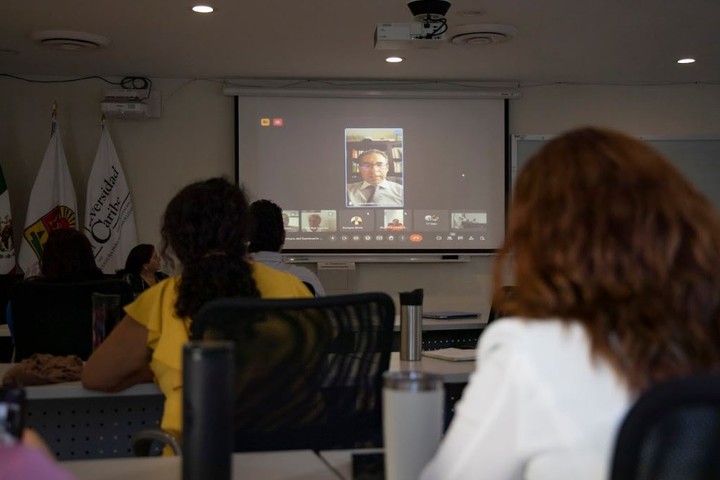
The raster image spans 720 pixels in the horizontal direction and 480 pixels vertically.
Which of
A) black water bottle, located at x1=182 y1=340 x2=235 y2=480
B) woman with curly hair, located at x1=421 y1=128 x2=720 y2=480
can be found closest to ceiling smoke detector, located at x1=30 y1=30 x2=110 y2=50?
black water bottle, located at x1=182 y1=340 x2=235 y2=480

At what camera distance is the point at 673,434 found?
0.79 metres

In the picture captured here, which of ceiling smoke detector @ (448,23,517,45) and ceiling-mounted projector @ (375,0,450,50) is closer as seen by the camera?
ceiling-mounted projector @ (375,0,450,50)

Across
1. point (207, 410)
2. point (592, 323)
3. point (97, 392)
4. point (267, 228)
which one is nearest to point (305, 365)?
point (97, 392)

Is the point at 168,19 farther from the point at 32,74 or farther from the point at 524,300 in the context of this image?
the point at 524,300

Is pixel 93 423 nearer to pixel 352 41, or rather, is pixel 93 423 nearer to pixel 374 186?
pixel 352 41

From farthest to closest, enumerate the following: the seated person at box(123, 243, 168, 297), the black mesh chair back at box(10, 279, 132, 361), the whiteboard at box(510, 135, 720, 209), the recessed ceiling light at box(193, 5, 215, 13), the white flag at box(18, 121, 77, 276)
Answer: the whiteboard at box(510, 135, 720, 209) → the white flag at box(18, 121, 77, 276) → the seated person at box(123, 243, 168, 297) → the recessed ceiling light at box(193, 5, 215, 13) → the black mesh chair back at box(10, 279, 132, 361)

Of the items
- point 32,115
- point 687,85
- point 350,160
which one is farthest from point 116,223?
point 687,85

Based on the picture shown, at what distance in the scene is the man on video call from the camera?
7.12 meters

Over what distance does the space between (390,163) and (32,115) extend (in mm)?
2786

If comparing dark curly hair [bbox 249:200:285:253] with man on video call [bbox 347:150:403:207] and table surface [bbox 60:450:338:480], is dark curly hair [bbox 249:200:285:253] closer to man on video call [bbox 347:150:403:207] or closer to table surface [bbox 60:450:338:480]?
table surface [bbox 60:450:338:480]

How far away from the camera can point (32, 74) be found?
684 centimetres

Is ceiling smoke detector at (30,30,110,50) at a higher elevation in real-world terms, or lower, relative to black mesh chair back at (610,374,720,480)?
higher

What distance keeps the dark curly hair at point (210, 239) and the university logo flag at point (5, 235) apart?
4.73 meters

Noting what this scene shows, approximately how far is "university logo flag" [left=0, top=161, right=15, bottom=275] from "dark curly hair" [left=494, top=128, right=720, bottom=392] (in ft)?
20.3
